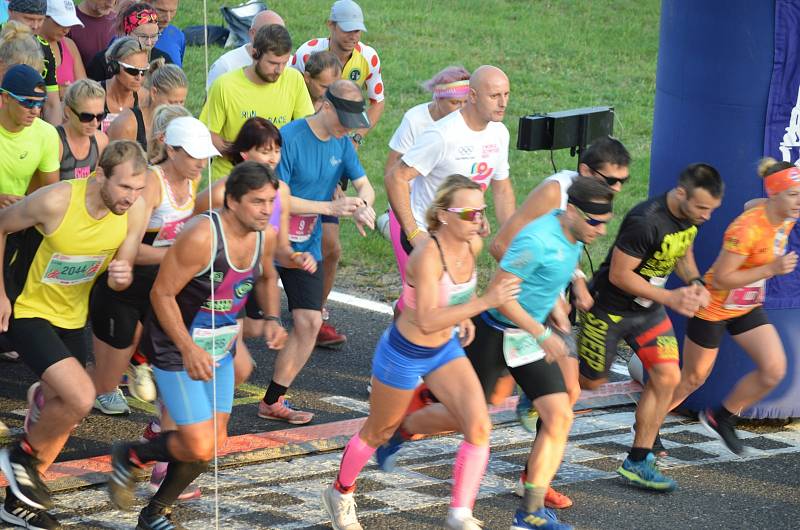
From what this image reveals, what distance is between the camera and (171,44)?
34.5ft

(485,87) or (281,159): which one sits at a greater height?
(485,87)

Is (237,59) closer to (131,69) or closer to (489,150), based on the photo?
(131,69)

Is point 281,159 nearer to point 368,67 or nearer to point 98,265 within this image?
point 98,265

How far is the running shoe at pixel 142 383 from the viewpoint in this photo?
7402 millimetres

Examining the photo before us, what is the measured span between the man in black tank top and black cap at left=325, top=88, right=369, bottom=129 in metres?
1.78

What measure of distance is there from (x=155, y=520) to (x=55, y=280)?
4.07 feet

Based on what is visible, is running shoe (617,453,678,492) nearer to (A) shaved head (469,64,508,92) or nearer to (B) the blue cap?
(A) shaved head (469,64,508,92)

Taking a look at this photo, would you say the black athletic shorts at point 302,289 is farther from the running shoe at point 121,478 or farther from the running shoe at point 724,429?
the running shoe at point 724,429

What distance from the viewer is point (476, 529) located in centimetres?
592

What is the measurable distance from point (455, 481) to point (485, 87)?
262 cm

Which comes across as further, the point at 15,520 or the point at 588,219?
the point at 588,219

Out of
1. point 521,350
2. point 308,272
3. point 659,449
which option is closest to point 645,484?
point 659,449

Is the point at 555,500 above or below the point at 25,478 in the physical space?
below

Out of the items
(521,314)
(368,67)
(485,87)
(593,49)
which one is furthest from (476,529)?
(593,49)
